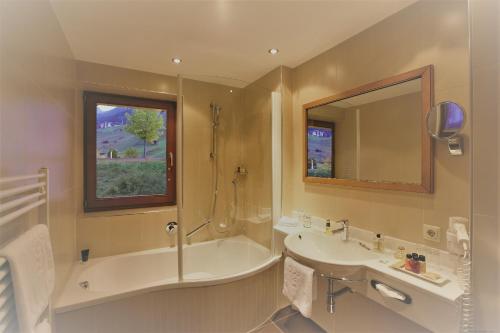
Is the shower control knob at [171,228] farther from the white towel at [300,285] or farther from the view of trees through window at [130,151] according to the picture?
the white towel at [300,285]

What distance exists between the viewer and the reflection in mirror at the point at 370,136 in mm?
1417

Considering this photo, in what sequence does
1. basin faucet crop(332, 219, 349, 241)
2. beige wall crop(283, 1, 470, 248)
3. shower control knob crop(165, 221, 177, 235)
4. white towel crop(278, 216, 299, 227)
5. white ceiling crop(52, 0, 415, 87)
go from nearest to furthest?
beige wall crop(283, 1, 470, 248) → white ceiling crop(52, 0, 415, 87) → basin faucet crop(332, 219, 349, 241) → white towel crop(278, 216, 299, 227) → shower control knob crop(165, 221, 177, 235)

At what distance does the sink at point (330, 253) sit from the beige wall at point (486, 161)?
2.37ft

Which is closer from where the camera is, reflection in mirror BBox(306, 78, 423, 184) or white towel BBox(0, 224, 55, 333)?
white towel BBox(0, 224, 55, 333)

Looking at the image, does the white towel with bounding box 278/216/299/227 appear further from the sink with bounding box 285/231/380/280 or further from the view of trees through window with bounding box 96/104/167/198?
the view of trees through window with bounding box 96/104/167/198

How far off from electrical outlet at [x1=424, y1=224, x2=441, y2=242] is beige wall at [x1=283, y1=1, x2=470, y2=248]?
2cm

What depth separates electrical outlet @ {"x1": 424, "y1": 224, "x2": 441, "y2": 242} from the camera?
4.22ft

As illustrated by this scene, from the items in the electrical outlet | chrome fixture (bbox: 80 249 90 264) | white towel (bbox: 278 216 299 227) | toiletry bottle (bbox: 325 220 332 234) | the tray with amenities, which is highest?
the electrical outlet

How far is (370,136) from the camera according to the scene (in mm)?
1664

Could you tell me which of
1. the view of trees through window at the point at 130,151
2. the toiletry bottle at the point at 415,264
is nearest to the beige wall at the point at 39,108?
the view of trees through window at the point at 130,151

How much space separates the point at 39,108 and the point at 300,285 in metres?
1.90

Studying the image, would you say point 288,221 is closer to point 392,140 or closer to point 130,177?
point 392,140

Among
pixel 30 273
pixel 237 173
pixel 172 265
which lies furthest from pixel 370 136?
pixel 172 265

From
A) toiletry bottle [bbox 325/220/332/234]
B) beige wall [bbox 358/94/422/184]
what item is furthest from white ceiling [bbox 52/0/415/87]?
toiletry bottle [bbox 325/220/332/234]
